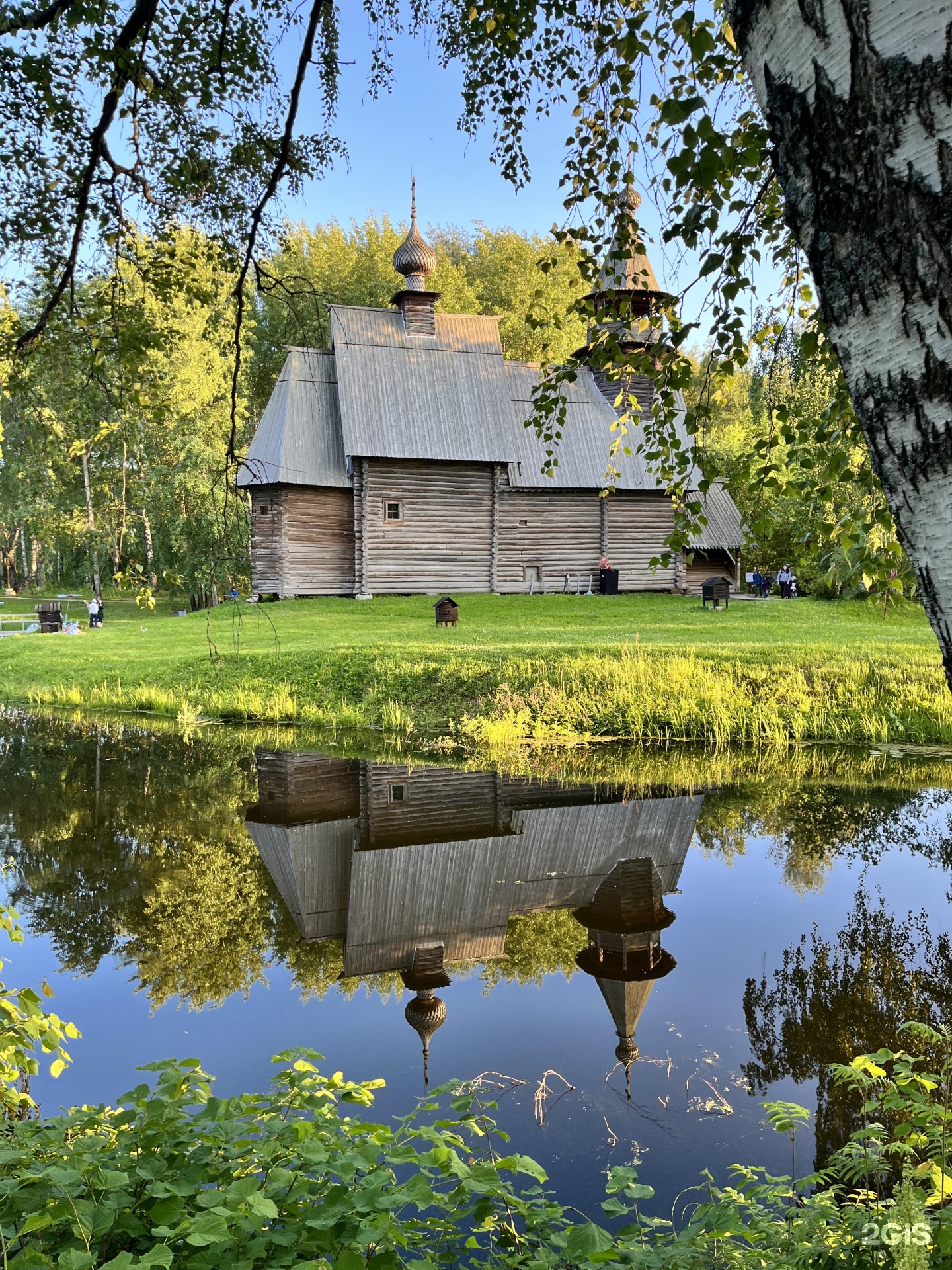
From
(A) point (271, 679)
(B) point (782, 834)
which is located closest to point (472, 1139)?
(B) point (782, 834)

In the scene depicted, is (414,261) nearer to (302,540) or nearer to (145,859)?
(302,540)

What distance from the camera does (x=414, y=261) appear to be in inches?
1035

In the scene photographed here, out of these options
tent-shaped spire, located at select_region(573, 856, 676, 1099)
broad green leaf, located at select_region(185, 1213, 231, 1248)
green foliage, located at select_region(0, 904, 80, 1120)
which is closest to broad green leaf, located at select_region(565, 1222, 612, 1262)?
broad green leaf, located at select_region(185, 1213, 231, 1248)

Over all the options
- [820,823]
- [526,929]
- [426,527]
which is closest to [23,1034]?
[526,929]

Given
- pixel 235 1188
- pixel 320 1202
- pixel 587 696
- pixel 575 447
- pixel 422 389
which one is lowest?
pixel 320 1202

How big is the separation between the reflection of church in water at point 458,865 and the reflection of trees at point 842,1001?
781mm

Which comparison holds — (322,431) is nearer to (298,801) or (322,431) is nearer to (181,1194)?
(298,801)

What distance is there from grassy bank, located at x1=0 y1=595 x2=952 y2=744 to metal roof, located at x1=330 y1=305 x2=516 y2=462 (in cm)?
720

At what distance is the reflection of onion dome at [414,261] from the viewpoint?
2630cm

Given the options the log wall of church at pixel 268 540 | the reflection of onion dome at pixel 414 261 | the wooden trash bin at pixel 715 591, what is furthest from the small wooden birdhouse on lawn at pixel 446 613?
the reflection of onion dome at pixel 414 261

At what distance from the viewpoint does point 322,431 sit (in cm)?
2473

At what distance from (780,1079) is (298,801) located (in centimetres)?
653

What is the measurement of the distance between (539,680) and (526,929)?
6897 millimetres

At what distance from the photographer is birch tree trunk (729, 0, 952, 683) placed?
0.98m
